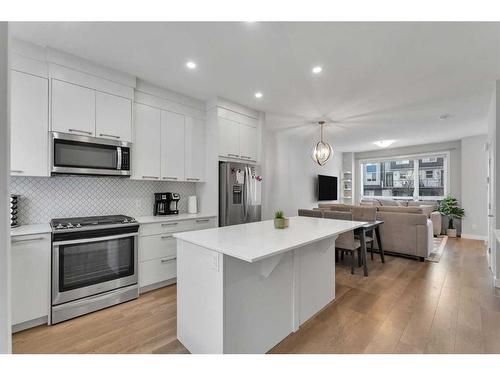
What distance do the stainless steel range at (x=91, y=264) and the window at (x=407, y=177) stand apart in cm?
784

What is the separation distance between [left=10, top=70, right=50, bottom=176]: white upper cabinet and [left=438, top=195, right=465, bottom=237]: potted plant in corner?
802 centimetres

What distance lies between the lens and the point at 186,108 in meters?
3.43

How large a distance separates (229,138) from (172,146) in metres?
0.85

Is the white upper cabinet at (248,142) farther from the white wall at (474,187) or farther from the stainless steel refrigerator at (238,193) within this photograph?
the white wall at (474,187)

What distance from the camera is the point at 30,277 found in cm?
206

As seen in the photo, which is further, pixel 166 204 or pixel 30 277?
pixel 166 204

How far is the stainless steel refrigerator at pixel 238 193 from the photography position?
138 inches

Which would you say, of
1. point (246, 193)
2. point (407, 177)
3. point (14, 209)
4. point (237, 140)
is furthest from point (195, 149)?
point (407, 177)

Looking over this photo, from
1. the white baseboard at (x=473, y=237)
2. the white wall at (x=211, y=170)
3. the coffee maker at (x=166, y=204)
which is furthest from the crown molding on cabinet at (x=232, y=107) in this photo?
the white baseboard at (x=473, y=237)

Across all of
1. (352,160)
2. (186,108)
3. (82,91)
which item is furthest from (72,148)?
(352,160)

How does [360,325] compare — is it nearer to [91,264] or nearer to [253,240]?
[253,240]

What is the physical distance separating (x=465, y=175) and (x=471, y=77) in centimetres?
431

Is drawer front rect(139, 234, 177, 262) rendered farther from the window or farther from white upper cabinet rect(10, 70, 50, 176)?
the window

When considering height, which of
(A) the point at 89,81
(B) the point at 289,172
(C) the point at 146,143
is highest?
(A) the point at 89,81
